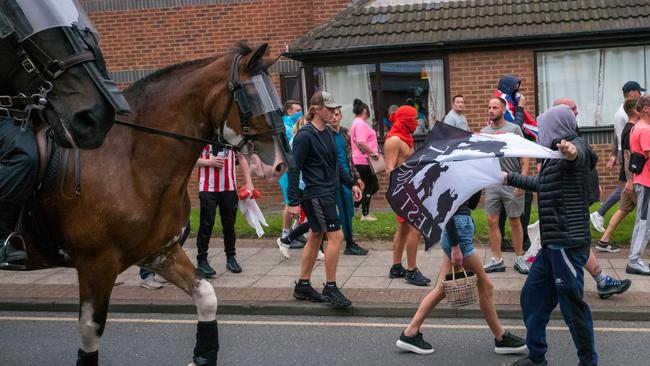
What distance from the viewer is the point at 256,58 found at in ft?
16.6

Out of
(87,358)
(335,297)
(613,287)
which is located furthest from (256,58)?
(613,287)

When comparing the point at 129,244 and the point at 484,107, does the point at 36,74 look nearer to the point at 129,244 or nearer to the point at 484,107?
the point at 129,244

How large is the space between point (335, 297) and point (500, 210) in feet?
8.27

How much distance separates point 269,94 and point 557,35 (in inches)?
370

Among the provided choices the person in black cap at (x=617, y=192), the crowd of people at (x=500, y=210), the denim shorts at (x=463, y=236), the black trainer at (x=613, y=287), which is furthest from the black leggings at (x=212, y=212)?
the person in black cap at (x=617, y=192)

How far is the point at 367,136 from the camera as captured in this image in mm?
11562

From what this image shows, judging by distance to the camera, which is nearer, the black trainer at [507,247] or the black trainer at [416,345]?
the black trainer at [416,345]

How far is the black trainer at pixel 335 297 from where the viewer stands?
7332 millimetres

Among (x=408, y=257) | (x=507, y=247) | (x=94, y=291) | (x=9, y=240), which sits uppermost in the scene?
(x=9, y=240)

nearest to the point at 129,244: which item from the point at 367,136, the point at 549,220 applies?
the point at 549,220

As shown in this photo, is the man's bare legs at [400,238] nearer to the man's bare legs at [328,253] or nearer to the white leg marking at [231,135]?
the man's bare legs at [328,253]

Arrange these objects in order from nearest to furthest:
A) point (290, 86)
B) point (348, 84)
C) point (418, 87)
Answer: point (418, 87), point (348, 84), point (290, 86)

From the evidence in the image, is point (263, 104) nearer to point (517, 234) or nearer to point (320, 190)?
point (320, 190)

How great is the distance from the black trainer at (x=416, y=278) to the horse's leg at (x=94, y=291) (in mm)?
4139
